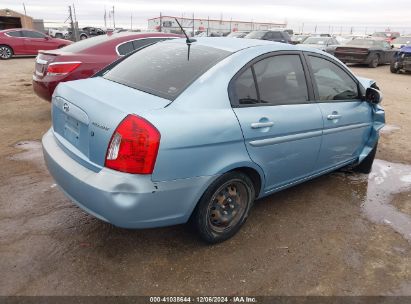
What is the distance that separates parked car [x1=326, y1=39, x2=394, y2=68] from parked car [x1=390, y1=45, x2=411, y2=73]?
5.58ft

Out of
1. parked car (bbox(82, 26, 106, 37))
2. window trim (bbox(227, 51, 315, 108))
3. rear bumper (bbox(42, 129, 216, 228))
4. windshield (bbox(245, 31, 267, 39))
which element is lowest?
parked car (bbox(82, 26, 106, 37))

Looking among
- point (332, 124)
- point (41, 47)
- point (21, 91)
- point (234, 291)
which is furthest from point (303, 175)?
point (41, 47)

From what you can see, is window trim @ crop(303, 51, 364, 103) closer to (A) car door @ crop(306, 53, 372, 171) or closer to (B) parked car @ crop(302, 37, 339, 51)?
(A) car door @ crop(306, 53, 372, 171)

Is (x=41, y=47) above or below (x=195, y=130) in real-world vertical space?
below

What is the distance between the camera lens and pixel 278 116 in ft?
10.1

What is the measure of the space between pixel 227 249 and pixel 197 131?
1.08 m

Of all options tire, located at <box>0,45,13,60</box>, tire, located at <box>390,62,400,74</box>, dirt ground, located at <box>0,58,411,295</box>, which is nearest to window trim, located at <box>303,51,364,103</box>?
dirt ground, located at <box>0,58,411,295</box>

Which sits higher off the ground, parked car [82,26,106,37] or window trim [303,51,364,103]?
window trim [303,51,364,103]

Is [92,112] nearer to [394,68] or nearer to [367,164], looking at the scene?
[367,164]

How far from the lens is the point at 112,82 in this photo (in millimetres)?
3162

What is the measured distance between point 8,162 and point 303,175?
11.7ft

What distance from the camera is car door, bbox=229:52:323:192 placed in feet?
9.52

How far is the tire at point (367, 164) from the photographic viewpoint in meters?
4.52

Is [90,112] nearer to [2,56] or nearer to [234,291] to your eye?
[234,291]
